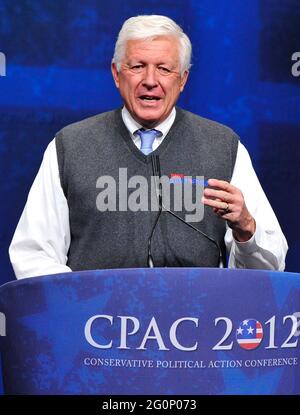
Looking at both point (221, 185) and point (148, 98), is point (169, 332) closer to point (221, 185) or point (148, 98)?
point (221, 185)

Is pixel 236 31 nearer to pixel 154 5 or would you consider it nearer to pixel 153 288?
pixel 154 5

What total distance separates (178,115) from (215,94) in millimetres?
428

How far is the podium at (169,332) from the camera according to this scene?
5.61 feet

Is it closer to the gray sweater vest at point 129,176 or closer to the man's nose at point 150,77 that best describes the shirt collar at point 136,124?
the gray sweater vest at point 129,176

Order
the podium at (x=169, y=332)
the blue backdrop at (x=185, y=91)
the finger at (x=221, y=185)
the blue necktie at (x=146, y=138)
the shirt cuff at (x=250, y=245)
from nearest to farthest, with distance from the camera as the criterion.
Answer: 1. the podium at (x=169, y=332)
2. the finger at (x=221, y=185)
3. the shirt cuff at (x=250, y=245)
4. the blue necktie at (x=146, y=138)
5. the blue backdrop at (x=185, y=91)

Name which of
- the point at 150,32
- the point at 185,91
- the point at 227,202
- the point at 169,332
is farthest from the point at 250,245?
the point at 185,91

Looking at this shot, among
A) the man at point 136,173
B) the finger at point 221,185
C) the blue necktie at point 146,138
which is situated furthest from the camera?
the blue necktie at point 146,138

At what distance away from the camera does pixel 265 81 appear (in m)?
3.12

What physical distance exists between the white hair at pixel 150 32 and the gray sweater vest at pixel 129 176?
7.0 inches

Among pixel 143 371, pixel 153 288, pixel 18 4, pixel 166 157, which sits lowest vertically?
pixel 143 371

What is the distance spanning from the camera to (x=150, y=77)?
2506mm

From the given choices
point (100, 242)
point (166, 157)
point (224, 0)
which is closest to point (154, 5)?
point (224, 0)

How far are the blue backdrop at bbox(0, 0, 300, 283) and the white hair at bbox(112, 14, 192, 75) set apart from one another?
44 centimetres

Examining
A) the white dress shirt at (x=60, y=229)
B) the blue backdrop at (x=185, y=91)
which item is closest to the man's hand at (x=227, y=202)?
the white dress shirt at (x=60, y=229)
